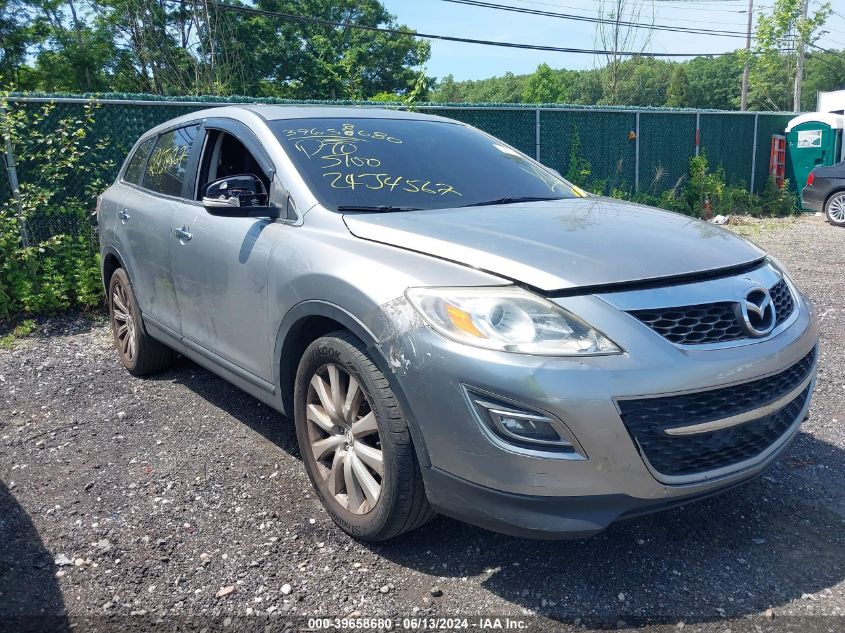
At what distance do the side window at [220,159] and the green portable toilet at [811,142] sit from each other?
1501 centimetres

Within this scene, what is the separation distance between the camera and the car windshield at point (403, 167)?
335 cm

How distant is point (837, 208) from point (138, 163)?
1290cm

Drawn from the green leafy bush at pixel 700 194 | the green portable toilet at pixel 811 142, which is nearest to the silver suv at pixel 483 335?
the green leafy bush at pixel 700 194

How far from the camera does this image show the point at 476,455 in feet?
7.68

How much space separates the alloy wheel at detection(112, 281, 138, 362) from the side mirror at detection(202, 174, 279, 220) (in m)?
1.79

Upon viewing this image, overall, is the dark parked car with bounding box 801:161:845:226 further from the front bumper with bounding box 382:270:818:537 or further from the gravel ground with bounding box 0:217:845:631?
the front bumper with bounding box 382:270:818:537

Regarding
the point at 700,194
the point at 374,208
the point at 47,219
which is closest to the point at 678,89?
the point at 700,194

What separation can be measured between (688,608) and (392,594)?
105 centimetres

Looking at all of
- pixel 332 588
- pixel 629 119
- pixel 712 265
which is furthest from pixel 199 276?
pixel 629 119

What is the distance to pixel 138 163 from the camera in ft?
16.8

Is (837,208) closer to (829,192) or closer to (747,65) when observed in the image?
(829,192)

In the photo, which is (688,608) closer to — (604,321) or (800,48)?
(604,321)

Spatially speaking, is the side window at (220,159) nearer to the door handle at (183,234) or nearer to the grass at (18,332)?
the door handle at (183,234)

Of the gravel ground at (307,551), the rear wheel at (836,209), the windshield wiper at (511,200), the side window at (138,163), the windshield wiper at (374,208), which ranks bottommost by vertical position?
the rear wheel at (836,209)
